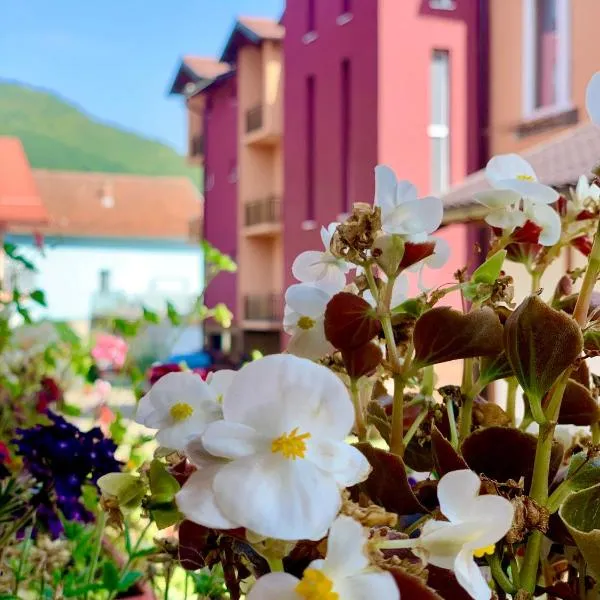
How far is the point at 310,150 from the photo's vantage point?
Result: 484 cm

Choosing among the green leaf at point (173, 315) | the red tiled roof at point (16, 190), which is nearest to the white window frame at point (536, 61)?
A: the green leaf at point (173, 315)

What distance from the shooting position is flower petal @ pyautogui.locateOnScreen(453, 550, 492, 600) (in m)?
0.20

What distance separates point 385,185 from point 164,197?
10.8 meters

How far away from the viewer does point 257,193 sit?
20.7 feet

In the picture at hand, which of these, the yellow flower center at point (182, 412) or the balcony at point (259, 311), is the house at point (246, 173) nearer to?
the balcony at point (259, 311)

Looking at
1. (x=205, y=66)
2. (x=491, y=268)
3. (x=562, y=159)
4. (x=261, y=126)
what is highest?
(x=205, y=66)

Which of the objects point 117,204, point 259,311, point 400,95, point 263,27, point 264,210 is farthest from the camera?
point 117,204

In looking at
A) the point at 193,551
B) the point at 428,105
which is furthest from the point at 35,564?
the point at 428,105

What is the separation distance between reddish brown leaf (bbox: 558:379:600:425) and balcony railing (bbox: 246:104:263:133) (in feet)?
19.6

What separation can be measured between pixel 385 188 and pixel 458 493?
0.34 feet

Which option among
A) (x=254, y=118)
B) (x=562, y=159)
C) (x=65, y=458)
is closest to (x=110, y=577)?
(x=65, y=458)

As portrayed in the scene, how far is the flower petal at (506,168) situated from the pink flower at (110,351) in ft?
4.37

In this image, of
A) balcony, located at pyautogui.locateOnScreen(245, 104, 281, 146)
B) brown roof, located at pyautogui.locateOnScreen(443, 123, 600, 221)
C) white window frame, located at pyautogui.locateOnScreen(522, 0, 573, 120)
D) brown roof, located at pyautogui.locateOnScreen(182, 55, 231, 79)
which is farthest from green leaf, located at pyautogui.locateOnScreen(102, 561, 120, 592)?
brown roof, located at pyautogui.locateOnScreen(182, 55, 231, 79)

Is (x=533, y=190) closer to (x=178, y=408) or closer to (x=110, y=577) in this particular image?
(x=178, y=408)
